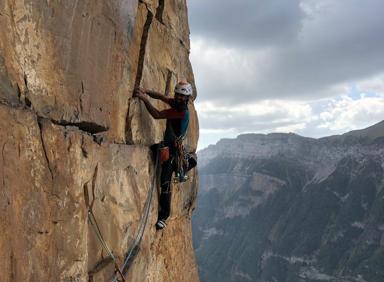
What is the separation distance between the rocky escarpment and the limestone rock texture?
96.9 m

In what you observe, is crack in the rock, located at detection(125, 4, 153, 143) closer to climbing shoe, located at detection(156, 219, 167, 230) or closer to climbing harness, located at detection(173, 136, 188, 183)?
climbing harness, located at detection(173, 136, 188, 183)

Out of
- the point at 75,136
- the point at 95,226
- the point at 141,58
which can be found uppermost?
the point at 141,58

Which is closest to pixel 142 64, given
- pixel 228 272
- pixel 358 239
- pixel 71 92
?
pixel 71 92

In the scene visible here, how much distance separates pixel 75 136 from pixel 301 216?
5482 inches

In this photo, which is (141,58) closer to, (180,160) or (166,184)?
(180,160)

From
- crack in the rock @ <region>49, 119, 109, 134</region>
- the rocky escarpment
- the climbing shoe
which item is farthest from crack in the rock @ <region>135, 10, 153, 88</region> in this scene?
the rocky escarpment

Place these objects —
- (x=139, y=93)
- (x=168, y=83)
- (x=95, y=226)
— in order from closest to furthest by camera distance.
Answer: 1. (x=95, y=226)
2. (x=139, y=93)
3. (x=168, y=83)

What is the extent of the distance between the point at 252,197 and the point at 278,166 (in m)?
15.1

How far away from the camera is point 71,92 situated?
6.00m

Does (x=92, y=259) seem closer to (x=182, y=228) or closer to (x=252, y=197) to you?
(x=182, y=228)

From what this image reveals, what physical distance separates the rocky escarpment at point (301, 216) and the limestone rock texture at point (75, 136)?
96.9 metres

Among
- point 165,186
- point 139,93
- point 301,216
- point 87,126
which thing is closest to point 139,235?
point 165,186

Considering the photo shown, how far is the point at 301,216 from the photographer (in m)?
139

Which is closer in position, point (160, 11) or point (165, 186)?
point (165, 186)
